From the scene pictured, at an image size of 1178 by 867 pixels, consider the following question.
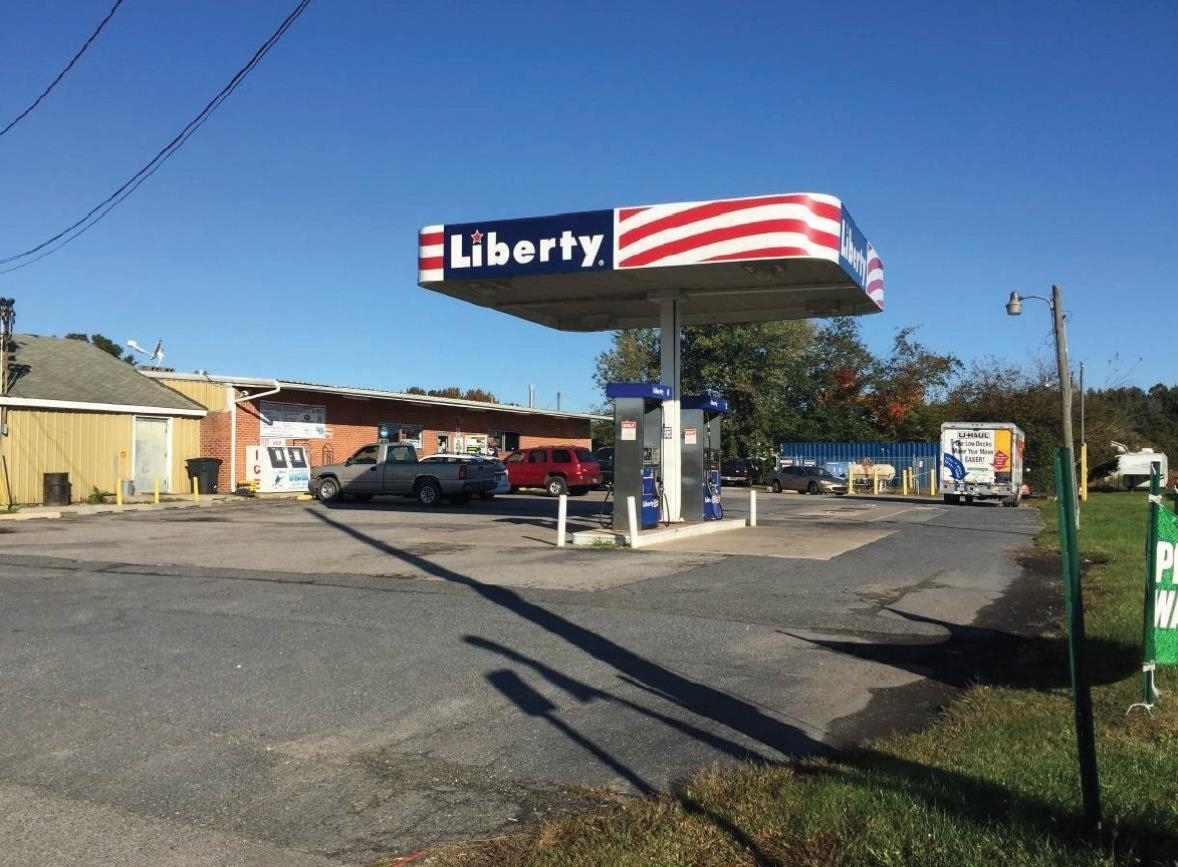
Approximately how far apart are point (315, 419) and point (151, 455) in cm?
584

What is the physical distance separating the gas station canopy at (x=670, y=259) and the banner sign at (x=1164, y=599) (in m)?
10.8

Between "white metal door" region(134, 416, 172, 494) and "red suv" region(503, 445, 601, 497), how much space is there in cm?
1191

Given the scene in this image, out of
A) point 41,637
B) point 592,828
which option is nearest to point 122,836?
point 592,828

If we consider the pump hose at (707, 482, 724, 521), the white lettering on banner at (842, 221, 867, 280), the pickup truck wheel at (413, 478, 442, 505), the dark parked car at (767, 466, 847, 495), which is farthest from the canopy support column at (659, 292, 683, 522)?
the dark parked car at (767, 466, 847, 495)

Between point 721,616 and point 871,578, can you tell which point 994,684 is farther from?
point 871,578

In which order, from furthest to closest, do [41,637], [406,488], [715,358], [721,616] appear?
[715,358] < [406,488] < [721,616] < [41,637]

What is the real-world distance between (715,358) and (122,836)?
5094cm

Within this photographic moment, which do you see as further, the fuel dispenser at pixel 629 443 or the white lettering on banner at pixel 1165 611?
the fuel dispenser at pixel 629 443

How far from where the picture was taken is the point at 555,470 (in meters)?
36.0

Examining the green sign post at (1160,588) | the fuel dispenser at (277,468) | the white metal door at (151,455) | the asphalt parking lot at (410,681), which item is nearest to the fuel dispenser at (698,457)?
the asphalt parking lot at (410,681)

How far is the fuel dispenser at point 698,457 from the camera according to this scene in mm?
20125

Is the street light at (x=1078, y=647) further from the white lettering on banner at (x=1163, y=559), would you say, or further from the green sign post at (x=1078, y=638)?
the white lettering on banner at (x=1163, y=559)

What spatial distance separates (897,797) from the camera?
4.51m

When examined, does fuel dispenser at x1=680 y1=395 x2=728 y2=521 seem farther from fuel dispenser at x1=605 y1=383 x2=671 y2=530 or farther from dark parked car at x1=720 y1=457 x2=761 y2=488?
dark parked car at x1=720 y1=457 x2=761 y2=488
